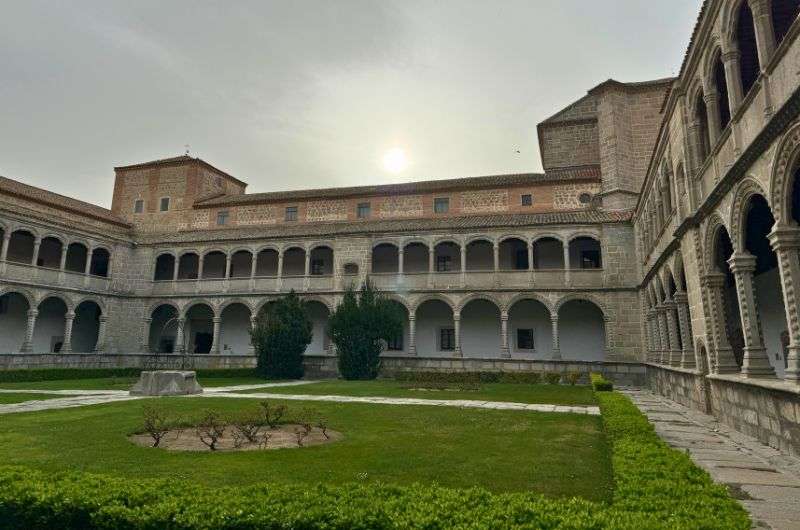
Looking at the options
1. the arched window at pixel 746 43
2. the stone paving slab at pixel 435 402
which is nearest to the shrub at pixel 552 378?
the stone paving slab at pixel 435 402

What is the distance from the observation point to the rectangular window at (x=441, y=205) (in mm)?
28203

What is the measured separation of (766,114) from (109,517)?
29.2ft

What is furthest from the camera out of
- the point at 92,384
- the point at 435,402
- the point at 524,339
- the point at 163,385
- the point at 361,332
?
the point at 524,339

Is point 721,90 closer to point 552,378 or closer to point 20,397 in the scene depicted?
point 552,378

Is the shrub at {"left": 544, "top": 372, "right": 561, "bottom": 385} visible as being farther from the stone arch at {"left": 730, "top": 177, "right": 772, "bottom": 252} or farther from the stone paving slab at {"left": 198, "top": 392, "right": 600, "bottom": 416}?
the stone arch at {"left": 730, "top": 177, "right": 772, "bottom": 252}

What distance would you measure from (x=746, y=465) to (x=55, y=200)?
3330 centimetres

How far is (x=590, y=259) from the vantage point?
25.5 metres

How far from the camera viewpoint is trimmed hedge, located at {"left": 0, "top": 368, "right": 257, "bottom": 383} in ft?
63.7

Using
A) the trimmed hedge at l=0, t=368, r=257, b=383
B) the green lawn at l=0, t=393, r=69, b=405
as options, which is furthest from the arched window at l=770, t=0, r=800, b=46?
the trimmed hedge at l=0, t=368, r=257, b=383

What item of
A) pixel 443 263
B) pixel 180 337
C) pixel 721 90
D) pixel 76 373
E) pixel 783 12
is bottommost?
pixel 76 373

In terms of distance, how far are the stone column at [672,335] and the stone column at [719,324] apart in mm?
4311

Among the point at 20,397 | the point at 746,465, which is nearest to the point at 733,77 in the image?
the point at 746,465

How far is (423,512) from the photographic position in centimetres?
352

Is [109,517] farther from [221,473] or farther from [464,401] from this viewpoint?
[464,401]
